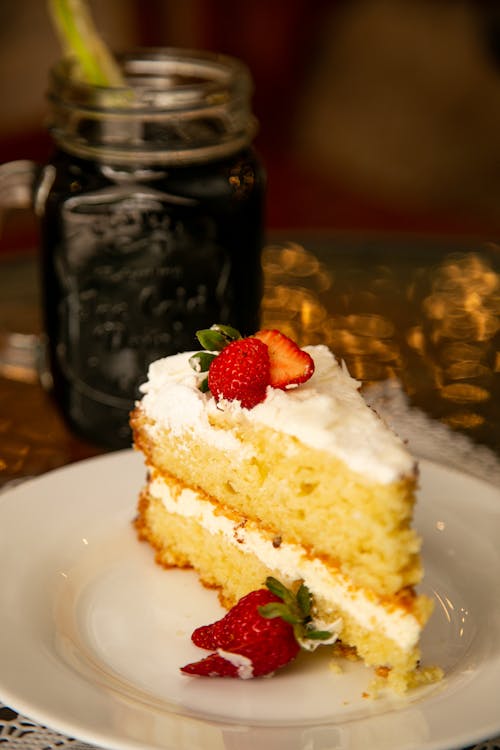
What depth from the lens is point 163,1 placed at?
479cm

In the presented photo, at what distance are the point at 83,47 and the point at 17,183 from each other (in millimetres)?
316

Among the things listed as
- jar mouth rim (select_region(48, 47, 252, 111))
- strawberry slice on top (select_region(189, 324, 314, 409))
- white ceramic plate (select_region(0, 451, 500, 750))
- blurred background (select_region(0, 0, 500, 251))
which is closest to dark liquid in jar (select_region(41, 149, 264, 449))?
jar mouth rim (select_region(48, 47, 252, 111))

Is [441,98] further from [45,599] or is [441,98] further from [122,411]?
[45,599]

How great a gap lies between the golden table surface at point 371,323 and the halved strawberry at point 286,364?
0.66 metres

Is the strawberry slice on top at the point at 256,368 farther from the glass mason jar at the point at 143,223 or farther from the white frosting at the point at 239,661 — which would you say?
the glass mason jar at the point at 143,223

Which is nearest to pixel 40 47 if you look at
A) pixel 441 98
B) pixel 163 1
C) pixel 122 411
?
pixel 163 1

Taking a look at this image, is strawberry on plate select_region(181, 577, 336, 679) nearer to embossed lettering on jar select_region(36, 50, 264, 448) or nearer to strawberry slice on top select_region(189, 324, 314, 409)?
strawberry slice on top select_region(189, 324, 314, 409)

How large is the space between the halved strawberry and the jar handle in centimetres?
85

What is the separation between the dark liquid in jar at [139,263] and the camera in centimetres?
203

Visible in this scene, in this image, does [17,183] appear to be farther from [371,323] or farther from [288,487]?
[288,487]

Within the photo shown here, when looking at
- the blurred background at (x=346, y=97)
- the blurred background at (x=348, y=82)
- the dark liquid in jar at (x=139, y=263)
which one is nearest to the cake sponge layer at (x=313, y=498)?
the dark liquid in jar at (x=139, y=263)

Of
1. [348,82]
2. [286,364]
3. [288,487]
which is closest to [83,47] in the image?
[286,364]

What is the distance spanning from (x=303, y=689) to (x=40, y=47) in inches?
149

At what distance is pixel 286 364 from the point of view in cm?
159
